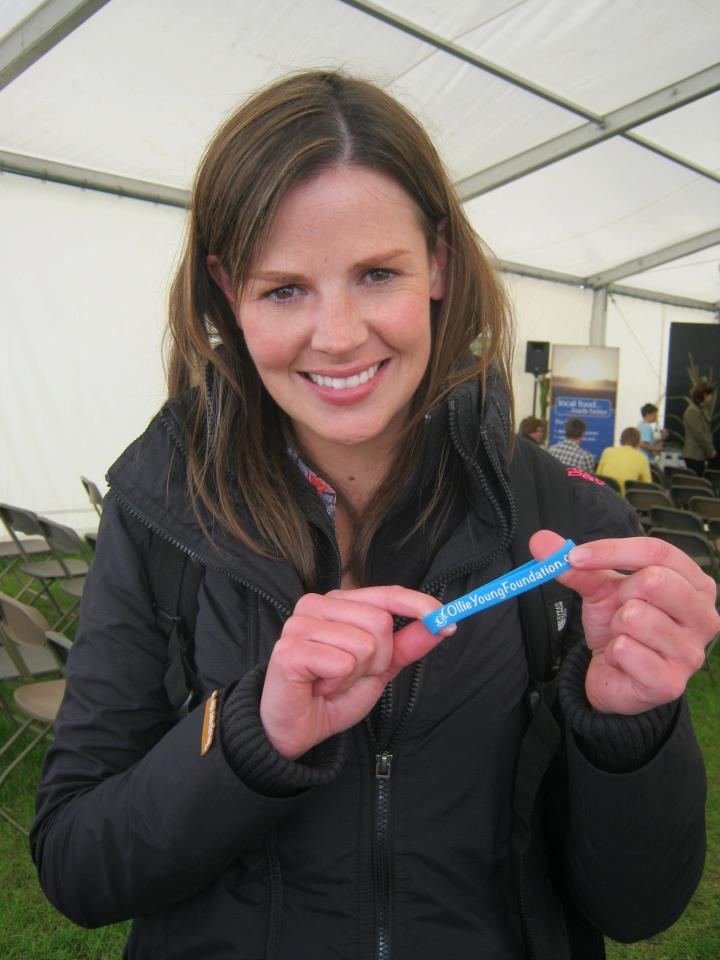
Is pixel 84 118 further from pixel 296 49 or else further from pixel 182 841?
pixel 182 841

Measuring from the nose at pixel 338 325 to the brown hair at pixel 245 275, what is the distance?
0.42ft

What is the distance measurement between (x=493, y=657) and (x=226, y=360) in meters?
0.62

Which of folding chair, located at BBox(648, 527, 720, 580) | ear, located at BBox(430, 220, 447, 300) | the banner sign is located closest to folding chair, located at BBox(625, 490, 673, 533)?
folding chair, located at BBox(648, 527, 720, 580)

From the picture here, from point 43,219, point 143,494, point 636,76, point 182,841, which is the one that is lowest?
point 182,841

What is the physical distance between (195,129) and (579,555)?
754cm

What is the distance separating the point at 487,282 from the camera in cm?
127

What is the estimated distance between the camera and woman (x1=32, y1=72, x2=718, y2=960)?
95 centimetres

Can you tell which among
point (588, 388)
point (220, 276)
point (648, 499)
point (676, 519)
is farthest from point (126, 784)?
point (588, 388)

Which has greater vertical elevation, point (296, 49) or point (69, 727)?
point (296, 49)

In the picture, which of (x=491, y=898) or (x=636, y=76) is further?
(x=636, y=76)

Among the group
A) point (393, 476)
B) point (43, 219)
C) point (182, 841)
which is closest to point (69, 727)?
point (182, 841)

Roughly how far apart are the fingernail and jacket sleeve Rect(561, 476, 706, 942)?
0.22m

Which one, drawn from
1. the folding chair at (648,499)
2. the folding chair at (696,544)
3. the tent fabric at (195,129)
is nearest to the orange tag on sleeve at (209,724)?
the tent fabric at (195,129)

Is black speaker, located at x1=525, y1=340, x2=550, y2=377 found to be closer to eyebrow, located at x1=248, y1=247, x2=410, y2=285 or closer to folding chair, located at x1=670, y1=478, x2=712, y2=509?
folding chair, located at x1=670, y1=478, x2=712, y2=509
